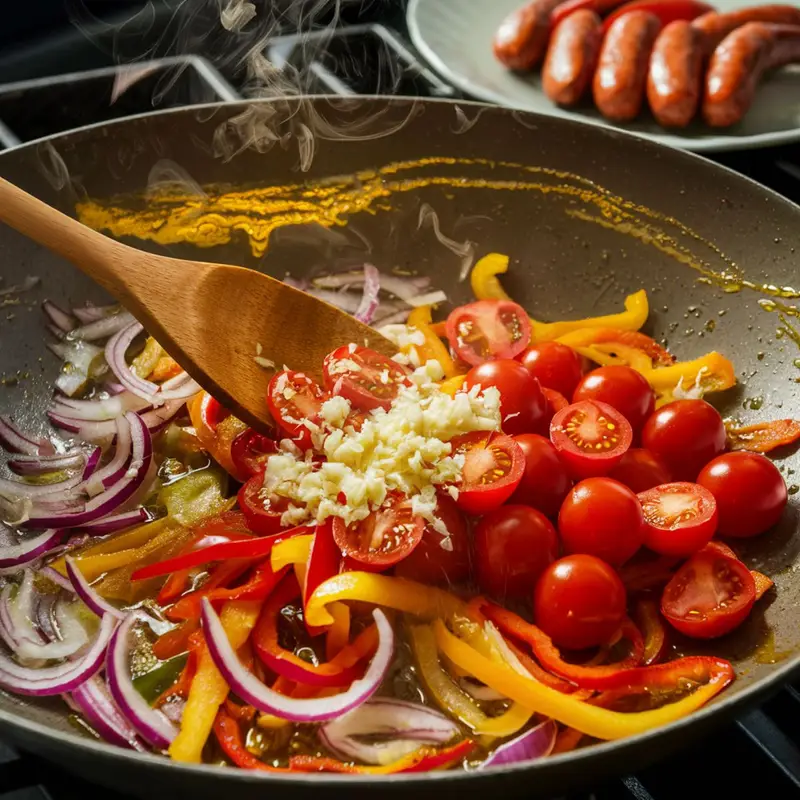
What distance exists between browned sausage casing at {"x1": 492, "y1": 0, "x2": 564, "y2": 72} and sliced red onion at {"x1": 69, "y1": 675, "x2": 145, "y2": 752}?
220 cm

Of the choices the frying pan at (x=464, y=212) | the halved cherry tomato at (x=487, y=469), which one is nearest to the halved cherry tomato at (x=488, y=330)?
the frying pan at (x=464, y=212)

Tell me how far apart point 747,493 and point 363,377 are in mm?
734

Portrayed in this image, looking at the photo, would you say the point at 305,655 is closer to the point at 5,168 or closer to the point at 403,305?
the point at 403,305

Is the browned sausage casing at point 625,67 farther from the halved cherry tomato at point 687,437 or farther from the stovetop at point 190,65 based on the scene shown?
the halved cherry tomato at point 687,437

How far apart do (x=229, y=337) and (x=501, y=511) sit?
25.5 inches

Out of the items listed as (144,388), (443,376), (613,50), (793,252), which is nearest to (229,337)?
(144,388)

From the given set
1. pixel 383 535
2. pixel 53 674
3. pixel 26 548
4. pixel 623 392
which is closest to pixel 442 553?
pixel 383 535

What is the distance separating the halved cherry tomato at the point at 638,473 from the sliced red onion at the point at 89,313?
47.0 inches

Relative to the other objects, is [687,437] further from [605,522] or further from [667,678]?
[667,678]

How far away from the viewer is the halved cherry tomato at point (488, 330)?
1.93m

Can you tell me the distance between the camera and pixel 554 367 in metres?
1.86

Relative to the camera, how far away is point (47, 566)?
1.55 meters

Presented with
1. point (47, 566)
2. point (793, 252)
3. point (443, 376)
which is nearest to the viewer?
point (47, 566)

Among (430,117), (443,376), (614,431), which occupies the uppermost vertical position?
(430,117)
